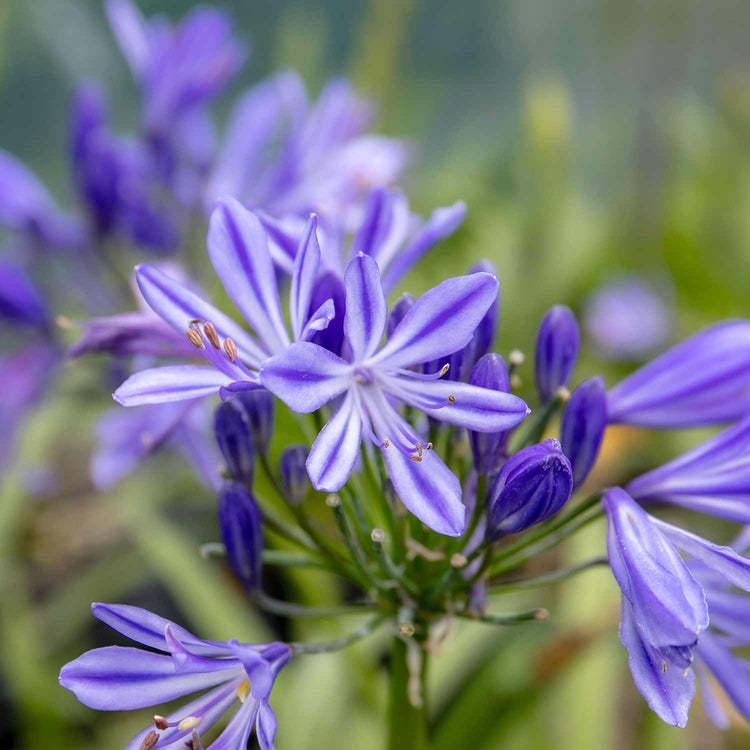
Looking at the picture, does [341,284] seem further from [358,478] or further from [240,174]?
[240,174]

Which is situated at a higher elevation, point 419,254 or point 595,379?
point 419,254

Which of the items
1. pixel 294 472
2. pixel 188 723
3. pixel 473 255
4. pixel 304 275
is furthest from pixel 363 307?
pixel 473 255

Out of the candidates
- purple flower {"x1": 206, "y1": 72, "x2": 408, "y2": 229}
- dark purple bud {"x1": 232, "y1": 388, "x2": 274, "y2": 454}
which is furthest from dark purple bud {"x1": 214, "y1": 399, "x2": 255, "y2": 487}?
purple flower {"x1": 206, "y1": 72, "x2": 408, "y2": 229}

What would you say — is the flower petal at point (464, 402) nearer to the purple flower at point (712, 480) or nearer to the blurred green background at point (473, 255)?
the purple flower at point (712, 480)

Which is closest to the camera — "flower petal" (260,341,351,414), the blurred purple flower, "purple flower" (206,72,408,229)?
"flower petal" (260,341,351,414)

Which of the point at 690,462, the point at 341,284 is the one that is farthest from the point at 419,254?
the point at 690,462

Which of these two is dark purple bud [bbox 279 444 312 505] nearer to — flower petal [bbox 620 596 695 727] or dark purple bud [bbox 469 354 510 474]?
dark purple bud [bbox 469 354 510 474]
